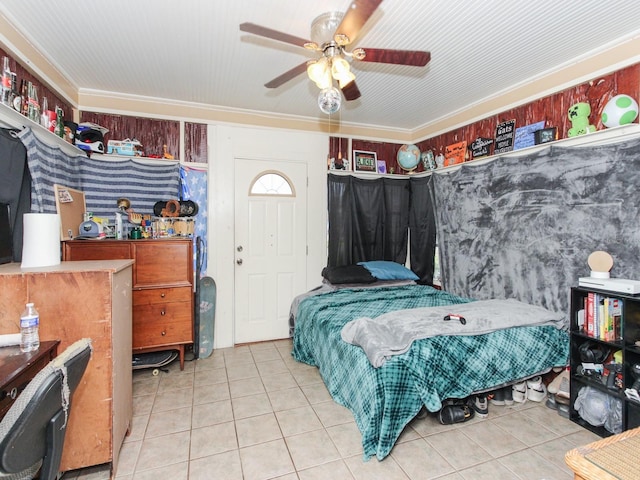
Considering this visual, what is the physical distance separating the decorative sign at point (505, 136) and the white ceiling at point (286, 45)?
0.36 m

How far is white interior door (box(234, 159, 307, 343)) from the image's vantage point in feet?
12.3

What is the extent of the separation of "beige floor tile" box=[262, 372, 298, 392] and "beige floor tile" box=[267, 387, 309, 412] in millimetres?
66

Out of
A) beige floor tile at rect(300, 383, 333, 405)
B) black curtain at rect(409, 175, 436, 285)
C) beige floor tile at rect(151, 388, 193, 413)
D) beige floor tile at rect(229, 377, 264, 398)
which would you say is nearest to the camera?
beige floor tile at rect(151, 388, 193, 413)

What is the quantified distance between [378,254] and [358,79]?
2.16 m

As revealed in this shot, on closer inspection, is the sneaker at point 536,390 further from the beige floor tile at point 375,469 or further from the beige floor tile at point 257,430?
the beige floor tile at point 257,430

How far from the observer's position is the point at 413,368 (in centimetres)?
200

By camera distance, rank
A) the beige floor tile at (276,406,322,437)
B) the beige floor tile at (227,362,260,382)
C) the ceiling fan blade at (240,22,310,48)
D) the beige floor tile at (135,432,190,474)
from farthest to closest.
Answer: the beige floor tile at (227,362,260,382) → the beige floor tile at (276,406,322,437) → the beige floor tile at (135,432,190,474) → the ceiling fan blade at (240,22,310,48)

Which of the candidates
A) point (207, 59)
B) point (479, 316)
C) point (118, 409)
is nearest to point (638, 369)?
point (479, 316)

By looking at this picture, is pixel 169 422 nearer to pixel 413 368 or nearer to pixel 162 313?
pixel 162 313

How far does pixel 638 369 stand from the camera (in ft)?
6.57

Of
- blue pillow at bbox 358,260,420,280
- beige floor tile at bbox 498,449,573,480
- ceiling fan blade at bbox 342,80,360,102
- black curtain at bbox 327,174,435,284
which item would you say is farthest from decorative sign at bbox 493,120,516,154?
beige floor tile at bbox 498,449,573,480

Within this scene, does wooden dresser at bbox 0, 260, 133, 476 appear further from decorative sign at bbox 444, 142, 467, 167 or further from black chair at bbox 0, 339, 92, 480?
decorative sign at bbox 444, 142, 467, 167

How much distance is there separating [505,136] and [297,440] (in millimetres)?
3179

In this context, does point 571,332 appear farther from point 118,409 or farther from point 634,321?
point 118,409
